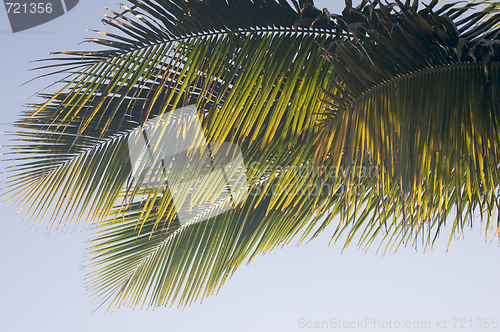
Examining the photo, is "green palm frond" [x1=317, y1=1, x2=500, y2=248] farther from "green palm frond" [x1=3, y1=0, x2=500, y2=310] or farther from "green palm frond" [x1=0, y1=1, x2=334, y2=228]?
"green palm frond" [x1=0, y1=1, x2=334, y2=228]

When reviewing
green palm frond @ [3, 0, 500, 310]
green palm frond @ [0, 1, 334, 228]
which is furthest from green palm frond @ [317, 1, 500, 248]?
green palm frond @ [0, 1, 334, 228]

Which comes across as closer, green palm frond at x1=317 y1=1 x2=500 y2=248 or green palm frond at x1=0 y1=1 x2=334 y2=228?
green palm frond at x1=317 y1=1 x2=500 y2=248

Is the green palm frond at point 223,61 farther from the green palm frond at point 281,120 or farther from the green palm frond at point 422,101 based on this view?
the green palm frond at point 422,101

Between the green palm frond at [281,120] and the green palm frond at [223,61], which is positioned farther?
the green palm frond at [223,61]

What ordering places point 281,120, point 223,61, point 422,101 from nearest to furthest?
1. point 422,101
2. point 223,61
3. point 281,120

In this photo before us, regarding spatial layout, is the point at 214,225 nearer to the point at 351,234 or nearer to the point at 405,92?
the point at 351,234

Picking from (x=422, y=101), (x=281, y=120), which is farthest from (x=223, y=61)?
(x=422, y=101)

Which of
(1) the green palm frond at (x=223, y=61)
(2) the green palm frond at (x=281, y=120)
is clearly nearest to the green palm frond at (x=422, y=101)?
(2) the green palm frond at (x=281, y=120)

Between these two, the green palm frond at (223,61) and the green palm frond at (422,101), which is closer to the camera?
the green palm frond at (422,101)

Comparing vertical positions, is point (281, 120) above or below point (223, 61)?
below

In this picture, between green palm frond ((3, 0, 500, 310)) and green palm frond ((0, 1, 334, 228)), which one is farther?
green palm frond ((0, 1, 334, 228))

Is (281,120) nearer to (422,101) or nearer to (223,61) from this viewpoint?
(223,61)

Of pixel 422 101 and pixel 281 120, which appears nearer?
pixel 422 101

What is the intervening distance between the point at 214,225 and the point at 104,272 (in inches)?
27.5
